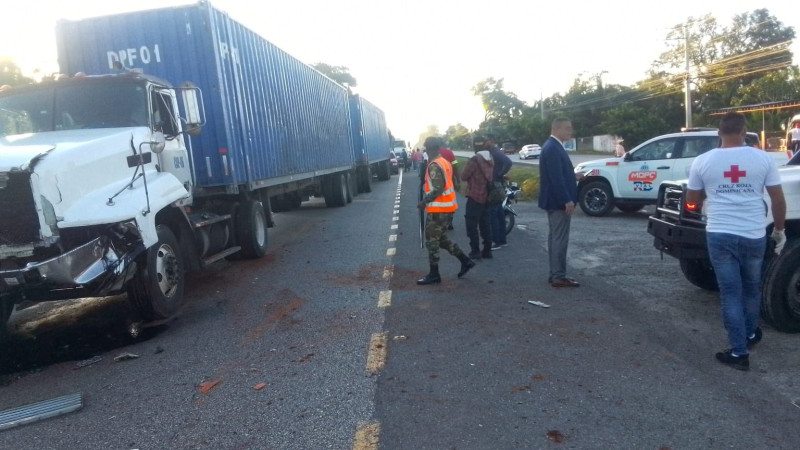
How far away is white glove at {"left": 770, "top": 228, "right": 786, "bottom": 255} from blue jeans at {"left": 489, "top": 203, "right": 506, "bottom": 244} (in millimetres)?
5050

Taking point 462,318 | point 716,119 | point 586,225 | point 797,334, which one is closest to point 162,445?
point 462,318

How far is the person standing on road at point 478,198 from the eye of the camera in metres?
9.47

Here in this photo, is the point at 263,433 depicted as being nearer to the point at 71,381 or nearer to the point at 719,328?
the point at 71,381

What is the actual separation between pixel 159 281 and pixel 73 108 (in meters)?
2.36

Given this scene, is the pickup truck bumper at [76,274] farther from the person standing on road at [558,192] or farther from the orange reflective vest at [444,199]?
the person standing on road at [558,192]

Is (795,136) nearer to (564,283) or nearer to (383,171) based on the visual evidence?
(564,283)

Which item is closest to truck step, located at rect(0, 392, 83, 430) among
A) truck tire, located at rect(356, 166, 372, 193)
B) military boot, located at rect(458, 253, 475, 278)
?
military boot, located at rect(458, 253, 475, 278)

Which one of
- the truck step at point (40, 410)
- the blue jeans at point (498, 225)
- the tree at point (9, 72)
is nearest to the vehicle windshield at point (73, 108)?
the truck step at point (40, 410)

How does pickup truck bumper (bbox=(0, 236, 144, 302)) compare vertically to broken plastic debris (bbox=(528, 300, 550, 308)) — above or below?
above

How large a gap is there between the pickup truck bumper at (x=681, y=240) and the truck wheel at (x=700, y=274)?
706 millimetres

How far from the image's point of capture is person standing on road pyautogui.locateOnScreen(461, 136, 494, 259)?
9.47 m

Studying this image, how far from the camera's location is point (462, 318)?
6.43m

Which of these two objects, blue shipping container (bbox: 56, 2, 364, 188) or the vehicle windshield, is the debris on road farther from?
blue shipping container (bbox: 56, 2, 364, 188)

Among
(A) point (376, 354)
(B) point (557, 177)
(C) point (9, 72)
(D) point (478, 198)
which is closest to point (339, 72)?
(C) point (9, 72)
